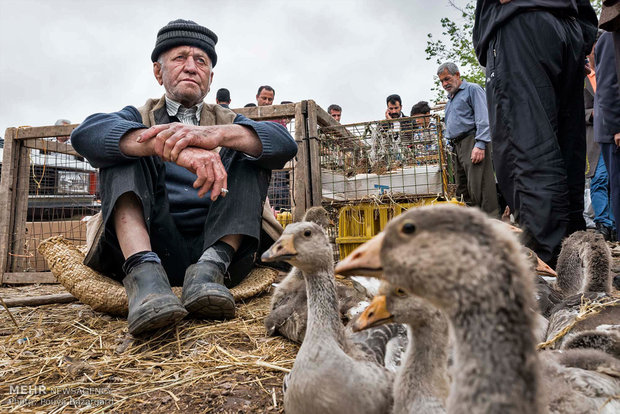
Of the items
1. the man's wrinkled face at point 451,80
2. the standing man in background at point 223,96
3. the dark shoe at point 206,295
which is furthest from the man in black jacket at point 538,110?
the standing man in background at point 223,96

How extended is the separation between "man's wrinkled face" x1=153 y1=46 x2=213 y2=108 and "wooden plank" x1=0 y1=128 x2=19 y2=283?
2.76 metres

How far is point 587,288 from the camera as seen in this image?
3.16m

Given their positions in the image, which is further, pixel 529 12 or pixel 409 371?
pixel 529 12

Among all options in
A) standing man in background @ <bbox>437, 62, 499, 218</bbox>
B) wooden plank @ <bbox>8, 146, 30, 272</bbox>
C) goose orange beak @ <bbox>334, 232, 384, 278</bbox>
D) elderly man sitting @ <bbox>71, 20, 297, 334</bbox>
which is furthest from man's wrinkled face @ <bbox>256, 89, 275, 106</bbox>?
goose orange beak @ <bbox>334, 232, 384, 278</bbox>

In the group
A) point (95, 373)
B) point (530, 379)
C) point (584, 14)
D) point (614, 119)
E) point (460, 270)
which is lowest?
point (95, 373)

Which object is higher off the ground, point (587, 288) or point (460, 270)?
point (460, 270)

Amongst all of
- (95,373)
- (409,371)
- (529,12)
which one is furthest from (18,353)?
(529,12)

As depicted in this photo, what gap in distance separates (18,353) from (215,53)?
2697 millimetres

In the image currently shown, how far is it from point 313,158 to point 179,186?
5.14 feet

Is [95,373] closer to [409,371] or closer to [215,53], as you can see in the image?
[409,371]

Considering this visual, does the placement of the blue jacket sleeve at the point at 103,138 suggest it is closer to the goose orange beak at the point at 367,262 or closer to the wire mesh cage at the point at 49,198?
the goose orange beak at the point at 367,262

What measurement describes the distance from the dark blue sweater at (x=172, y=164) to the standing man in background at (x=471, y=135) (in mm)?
4712

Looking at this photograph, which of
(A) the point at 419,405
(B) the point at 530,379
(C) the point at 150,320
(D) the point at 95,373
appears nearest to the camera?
(B) the point at 530,379

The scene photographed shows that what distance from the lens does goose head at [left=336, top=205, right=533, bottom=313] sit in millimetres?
998
